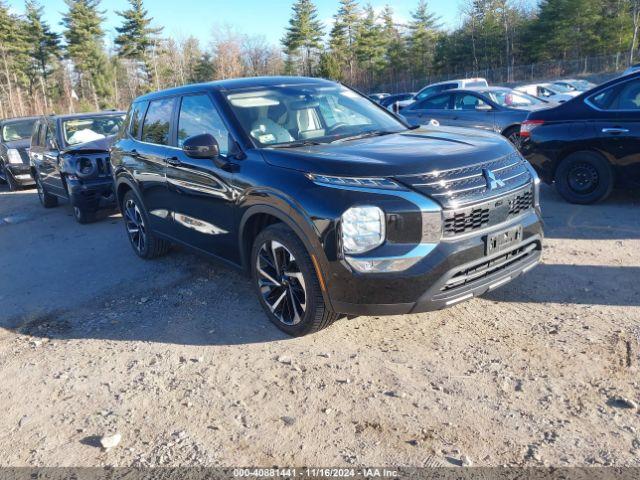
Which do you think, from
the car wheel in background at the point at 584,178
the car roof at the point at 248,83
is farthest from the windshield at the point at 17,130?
the car wheel in background at the point at 584,178

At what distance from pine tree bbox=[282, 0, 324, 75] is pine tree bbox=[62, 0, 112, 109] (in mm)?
20709

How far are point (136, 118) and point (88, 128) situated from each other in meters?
4.20

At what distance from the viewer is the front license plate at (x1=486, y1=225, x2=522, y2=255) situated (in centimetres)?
330

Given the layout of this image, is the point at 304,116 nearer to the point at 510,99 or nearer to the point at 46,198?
the point at 46,198

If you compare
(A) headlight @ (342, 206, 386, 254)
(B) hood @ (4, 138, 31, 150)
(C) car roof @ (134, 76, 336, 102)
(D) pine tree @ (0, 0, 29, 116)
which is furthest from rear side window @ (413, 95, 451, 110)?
(D) pine tree @ (0, 0, 29, 116)

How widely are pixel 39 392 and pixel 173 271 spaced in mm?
2281

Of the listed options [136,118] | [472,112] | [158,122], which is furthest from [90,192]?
[472,112]

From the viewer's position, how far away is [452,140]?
384 centimetres

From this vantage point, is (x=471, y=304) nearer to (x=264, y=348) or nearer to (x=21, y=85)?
(x=264, y=348)

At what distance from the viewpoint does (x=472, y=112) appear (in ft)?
36.5

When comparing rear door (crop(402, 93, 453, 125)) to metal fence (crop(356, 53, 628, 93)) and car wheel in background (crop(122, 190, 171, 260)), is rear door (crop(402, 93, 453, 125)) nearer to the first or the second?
car wheel in background (crop(122, 190, 171, 260))

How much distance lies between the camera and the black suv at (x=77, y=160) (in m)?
8.28

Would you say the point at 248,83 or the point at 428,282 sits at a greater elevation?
the point at 248,83

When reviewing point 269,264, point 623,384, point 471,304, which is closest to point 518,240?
point 471,304
